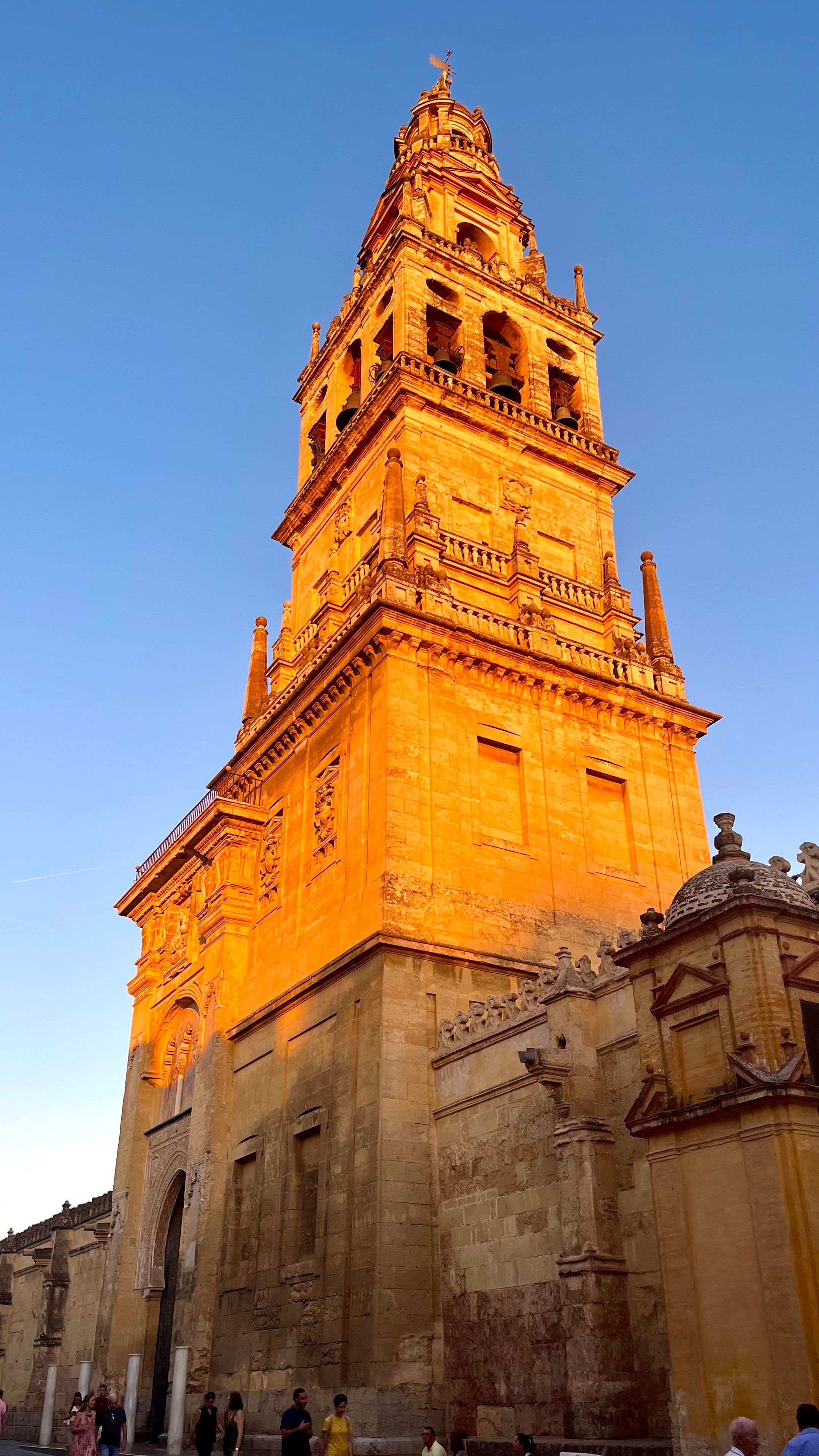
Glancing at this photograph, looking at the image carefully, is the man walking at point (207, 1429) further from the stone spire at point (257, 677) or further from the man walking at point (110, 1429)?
the stone spire at point (257, 677)

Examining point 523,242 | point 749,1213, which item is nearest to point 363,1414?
point 749,1213

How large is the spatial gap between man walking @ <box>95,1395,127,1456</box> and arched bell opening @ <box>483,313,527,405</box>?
2493cm

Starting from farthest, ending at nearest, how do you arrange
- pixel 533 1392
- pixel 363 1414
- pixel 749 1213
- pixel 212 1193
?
1. pixel 212 1193
2. pixel 363 1414
3. pixel 533 1392
4. pixel 749 1213

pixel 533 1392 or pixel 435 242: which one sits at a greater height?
pixel 435 242

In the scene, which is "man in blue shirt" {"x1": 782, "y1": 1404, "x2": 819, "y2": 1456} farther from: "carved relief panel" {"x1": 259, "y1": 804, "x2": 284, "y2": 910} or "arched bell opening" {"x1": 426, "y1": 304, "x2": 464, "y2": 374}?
"arched bell opening" {"x1": 426, "y1": 304, "x2": 464, "y2": 374}

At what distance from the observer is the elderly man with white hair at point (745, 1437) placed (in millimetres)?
7289

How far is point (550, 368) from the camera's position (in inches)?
1346

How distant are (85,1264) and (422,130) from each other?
3744 cm

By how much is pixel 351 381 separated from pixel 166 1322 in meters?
25.7

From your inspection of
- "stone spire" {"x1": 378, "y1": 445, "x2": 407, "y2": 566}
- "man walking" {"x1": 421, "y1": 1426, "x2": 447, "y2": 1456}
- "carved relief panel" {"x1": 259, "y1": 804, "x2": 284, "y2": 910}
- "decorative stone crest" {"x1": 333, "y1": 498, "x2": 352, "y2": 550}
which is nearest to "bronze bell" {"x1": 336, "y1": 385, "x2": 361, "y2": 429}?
"decorative stone crest" {"x1": 333, "y1": 498, "x2": 352, "y2": 550}

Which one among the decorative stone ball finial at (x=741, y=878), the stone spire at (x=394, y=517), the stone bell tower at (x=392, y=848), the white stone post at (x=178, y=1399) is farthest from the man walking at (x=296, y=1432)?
the stone spire at (x=394, y=517)

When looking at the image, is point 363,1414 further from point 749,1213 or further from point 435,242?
point 435,242

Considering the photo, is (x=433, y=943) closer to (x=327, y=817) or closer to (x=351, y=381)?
(x=327, y=817)

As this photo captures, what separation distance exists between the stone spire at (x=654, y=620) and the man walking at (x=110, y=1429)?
1815cm
